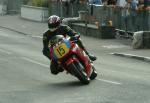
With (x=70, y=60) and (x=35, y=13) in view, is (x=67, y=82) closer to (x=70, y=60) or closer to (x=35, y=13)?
(x=70, y=60)

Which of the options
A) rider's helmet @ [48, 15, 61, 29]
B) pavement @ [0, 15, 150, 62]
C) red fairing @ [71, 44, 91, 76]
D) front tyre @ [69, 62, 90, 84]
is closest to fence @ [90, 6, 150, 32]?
pavement @ [0, 15, 150, 62]

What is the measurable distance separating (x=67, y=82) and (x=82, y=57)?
0.91m

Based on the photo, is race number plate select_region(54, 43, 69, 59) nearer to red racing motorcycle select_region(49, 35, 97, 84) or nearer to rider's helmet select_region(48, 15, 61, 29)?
red racing motorcycle select_region(49, 35, 97, 84)

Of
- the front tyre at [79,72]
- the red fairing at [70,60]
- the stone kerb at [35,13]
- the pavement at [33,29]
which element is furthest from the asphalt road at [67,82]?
the stone kerb at [35,13]

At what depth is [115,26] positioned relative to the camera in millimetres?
29297

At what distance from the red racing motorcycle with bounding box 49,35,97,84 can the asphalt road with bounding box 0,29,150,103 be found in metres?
0.32

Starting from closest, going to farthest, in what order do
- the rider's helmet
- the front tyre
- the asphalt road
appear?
1. the asphalt road
2. the front tyre
3. the rider's helmet

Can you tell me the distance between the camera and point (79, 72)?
13617 millimetres

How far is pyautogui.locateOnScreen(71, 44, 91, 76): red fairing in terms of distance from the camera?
547 inches

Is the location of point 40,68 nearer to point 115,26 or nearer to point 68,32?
point 68,32

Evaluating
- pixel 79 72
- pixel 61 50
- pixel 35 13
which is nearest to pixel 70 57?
pixel 61 50

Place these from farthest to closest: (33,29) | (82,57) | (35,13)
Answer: (35,13)
(33,29)
(82,57)

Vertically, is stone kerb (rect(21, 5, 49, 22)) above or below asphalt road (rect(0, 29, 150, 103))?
below

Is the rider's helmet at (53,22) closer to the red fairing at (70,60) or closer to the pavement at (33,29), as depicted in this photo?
the red fairing at (70,60)
